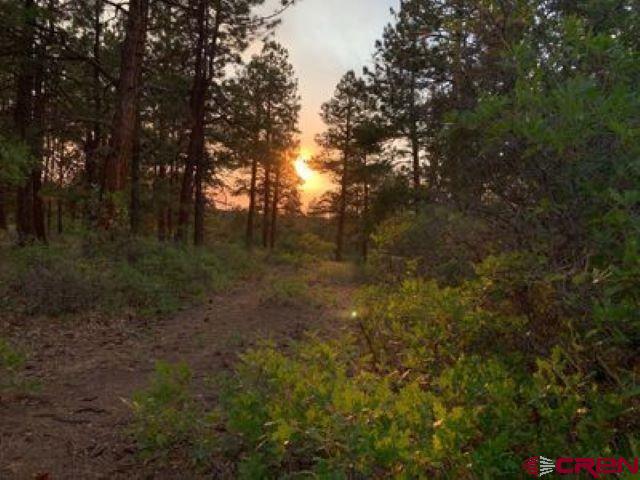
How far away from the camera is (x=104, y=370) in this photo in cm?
652

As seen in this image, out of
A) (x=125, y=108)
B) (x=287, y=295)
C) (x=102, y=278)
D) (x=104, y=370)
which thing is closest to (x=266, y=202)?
(x=125, y=108)

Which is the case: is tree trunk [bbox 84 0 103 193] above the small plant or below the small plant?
above

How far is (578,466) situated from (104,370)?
5663 millimetres

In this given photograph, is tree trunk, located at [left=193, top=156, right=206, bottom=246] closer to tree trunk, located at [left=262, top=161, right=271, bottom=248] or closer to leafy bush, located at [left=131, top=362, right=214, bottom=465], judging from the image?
tree trunk, located at [left=262, top=161, right=271, bottom=248]

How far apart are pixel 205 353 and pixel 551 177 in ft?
17.9

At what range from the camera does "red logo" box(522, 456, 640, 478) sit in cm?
228

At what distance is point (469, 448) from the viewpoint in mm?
Result: 2879

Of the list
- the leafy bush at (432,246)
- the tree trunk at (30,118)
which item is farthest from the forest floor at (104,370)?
the tree trunk at (30,118)

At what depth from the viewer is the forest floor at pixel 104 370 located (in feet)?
13.3

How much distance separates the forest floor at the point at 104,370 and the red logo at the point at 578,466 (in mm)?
2336

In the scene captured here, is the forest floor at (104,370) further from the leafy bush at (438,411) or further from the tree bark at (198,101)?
the tree bark at (198,101)

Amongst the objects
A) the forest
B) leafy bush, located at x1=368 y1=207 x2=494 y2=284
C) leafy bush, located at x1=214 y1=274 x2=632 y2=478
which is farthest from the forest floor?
leafy bush, located at x1=368 y1=207 x2=494 y2=284

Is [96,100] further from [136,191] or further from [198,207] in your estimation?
[198,207]

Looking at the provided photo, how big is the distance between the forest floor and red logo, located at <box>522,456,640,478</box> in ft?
7.66
